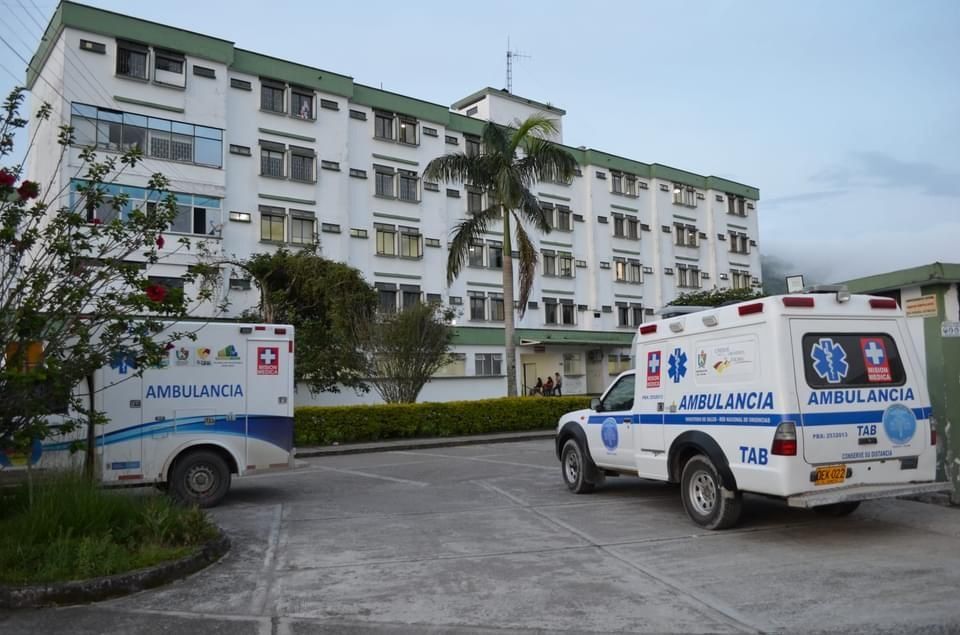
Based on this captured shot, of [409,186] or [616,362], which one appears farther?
[616,362]

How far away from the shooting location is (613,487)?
12.0m

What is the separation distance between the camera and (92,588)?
5.97m

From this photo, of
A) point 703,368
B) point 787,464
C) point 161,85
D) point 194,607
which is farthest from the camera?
point 161,85

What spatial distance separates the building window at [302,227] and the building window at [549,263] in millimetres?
16439

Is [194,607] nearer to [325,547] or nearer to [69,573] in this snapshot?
[69,573]

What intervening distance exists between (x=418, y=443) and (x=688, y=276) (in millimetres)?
39285

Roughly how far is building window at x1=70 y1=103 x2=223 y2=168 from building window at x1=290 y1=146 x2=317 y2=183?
12.3 feet

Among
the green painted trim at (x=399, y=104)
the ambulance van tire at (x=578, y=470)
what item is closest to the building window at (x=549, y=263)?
the green painted trim at (x=399, y=104)

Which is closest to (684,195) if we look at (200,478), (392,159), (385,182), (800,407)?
(392,159)

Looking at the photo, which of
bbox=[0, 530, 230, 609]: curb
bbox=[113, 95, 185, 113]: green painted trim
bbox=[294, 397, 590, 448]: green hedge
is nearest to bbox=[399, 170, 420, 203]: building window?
bbox=[113, 95, 185, 113]: green painted trim

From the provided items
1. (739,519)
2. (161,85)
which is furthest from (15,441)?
(161,85)

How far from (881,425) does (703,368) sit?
1855mm

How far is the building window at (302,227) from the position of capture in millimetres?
34844

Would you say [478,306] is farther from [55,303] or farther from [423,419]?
[55,303]
